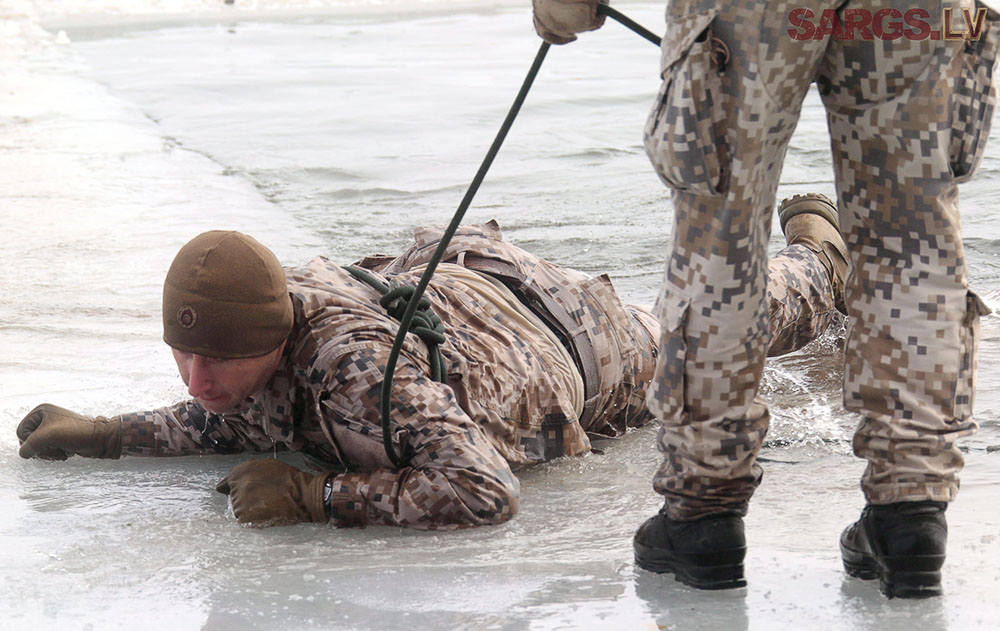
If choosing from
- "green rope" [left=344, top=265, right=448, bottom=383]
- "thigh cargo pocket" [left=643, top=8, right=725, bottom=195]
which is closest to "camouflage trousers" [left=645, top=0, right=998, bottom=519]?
"thigh cargo pocket" [left=643, top=8, right=725, bottom=195]

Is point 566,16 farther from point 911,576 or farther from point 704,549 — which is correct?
point 911,576

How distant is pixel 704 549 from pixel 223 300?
1.14 metres

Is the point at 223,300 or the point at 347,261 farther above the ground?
the point at 223,300

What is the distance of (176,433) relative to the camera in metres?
3.43

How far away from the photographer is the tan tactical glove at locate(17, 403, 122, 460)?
337 centimetres

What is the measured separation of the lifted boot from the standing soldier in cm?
175

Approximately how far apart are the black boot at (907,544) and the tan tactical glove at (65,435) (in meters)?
1.97

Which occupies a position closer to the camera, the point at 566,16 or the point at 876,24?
the point at 876,24

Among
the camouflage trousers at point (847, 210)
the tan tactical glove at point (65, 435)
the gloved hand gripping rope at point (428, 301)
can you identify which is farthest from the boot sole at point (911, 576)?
the tan tactical glove at point (65, 435)

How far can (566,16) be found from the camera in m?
2.34

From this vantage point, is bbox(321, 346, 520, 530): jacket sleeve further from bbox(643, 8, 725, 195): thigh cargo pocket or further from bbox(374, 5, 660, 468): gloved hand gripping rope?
bbox(643, 8, 725, 195): thigh cargo pocket

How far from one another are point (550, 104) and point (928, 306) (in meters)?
8.02

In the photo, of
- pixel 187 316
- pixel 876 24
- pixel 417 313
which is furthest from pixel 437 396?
pixel 876 24

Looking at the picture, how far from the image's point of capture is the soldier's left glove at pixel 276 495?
2.88 metres
